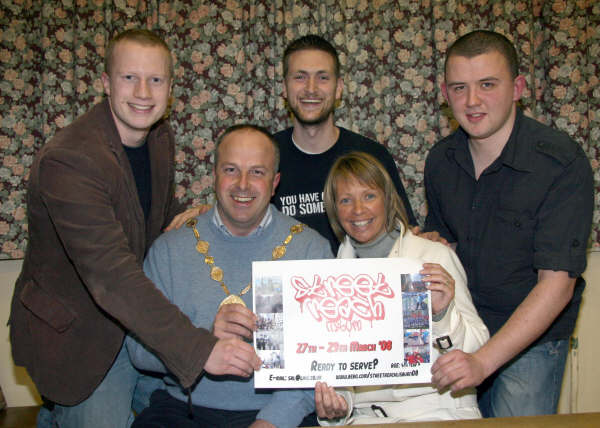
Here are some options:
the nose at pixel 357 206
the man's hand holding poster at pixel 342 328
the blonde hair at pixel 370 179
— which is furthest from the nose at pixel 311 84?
the man's hand holding poster at pixel 342 328

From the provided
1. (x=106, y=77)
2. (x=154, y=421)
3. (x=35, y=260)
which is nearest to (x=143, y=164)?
(x=106, y=77)

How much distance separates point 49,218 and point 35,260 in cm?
20

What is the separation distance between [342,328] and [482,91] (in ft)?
3.95

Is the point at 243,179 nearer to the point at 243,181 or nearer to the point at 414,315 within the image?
the point at 243,181

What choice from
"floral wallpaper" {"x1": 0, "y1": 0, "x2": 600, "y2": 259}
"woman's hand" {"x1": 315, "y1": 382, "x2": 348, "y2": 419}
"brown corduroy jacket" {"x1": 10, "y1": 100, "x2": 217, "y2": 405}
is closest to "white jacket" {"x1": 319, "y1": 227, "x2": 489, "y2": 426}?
"woman's hand" {"x1": 315, "y1": 382, "x2": 348, "y2": 419}

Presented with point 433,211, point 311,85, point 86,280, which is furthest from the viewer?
point 311,85

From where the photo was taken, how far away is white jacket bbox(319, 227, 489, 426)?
181 centimetres

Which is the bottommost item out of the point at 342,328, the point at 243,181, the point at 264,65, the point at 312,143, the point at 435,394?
the point at 435,394

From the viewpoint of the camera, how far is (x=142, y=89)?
198 centimetres

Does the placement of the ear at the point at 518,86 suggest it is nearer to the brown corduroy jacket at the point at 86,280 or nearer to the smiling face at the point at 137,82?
the smiling face at the point at 137,82

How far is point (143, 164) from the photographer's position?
2211 mm

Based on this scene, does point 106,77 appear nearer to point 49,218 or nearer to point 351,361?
point 49,218

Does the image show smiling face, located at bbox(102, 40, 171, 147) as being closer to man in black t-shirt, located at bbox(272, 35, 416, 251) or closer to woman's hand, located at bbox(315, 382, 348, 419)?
man in black t-shirt, located at bbox(272, 35, 416, 251)

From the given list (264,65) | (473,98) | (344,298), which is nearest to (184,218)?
(344,298)
